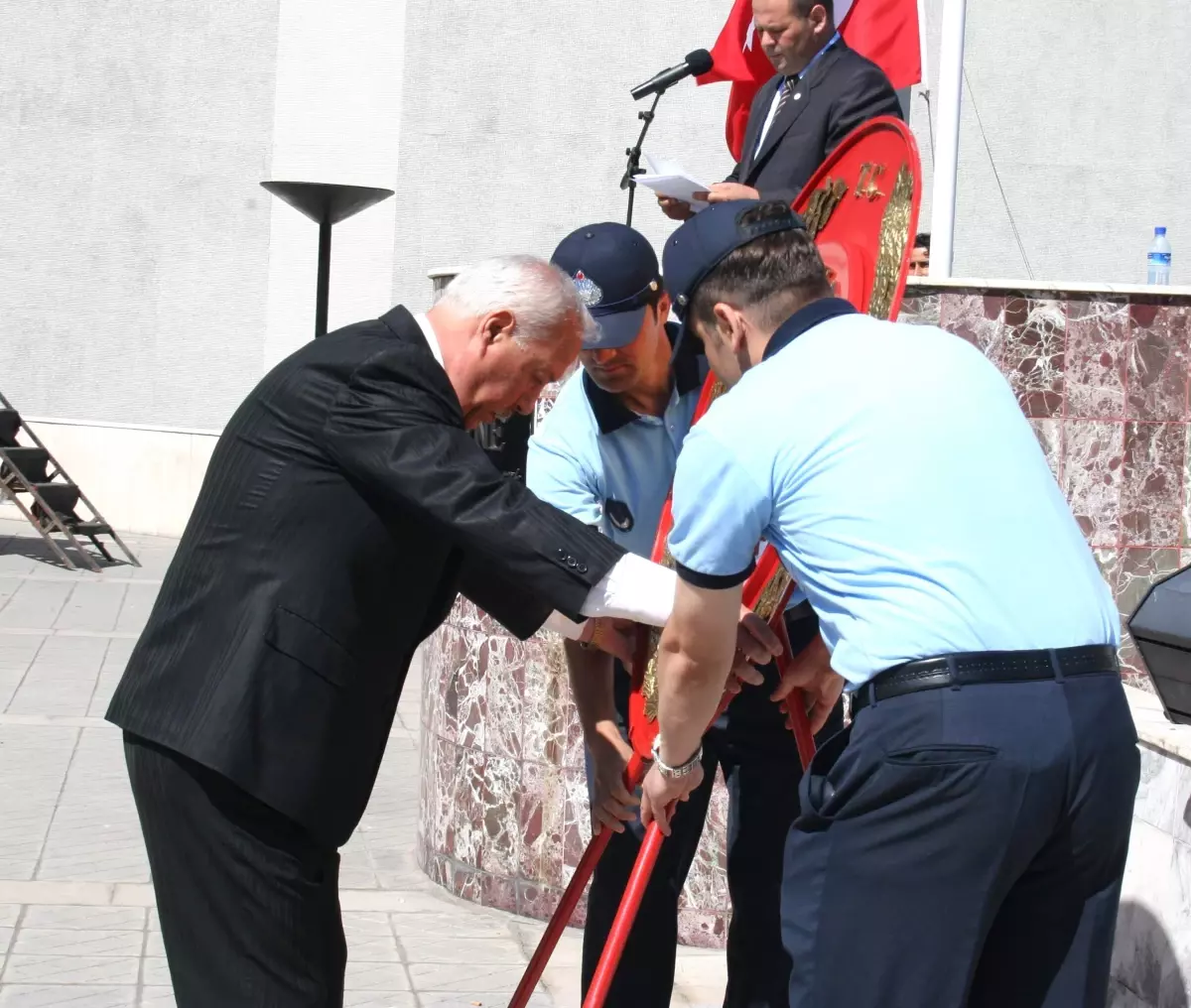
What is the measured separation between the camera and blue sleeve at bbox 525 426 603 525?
3.33m

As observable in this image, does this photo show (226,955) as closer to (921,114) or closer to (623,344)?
(623,344)

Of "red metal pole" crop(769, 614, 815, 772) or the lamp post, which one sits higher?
the lamp post

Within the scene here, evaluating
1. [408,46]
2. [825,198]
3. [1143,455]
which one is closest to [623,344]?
[825,198]

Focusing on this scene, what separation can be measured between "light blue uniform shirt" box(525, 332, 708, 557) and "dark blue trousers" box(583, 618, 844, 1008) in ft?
1.32

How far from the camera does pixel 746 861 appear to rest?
11.1 feet

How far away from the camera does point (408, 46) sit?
1466 centimetres

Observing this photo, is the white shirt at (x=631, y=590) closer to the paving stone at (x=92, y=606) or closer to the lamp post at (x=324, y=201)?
the lamp post at (x=324, y=201)

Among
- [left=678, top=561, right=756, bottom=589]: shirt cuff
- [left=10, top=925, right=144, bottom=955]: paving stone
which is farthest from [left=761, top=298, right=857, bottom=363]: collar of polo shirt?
[left=10, top=925, right=144, bottom=955]: paving stone

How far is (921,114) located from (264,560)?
12.1 meters

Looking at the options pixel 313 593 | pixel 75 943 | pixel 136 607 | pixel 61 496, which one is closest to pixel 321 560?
pixel 313 593

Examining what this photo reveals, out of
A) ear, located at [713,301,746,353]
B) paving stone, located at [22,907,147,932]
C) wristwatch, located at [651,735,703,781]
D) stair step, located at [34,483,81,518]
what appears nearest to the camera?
ear, located at [713,301,746,353]

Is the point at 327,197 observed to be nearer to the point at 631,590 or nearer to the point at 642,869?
the point at 642,869

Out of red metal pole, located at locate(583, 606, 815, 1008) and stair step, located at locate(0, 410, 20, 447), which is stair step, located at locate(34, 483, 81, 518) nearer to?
stair step, located at locate(0, 410, 20, 447)

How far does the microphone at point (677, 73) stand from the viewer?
547 cm
